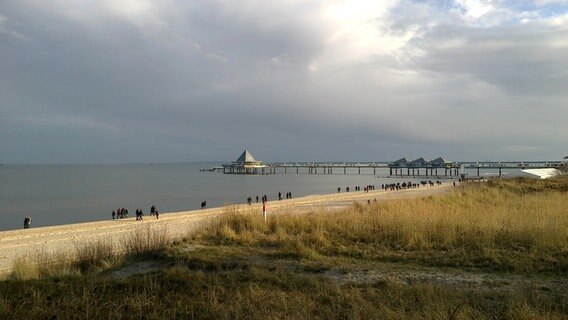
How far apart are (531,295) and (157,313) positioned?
4282mm

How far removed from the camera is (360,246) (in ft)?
31.8

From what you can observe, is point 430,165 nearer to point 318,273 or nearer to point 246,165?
point 246,165

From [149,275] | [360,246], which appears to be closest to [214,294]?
[149,275]

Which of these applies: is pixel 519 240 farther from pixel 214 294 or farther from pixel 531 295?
pixel 214 294

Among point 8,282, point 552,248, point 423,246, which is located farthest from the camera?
point 423,246

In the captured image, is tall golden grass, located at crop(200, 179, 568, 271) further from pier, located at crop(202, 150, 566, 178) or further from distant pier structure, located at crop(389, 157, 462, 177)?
distant pier structure, located at crop(389, 157, 462, 177)

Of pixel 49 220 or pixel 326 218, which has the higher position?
pixel 326 218

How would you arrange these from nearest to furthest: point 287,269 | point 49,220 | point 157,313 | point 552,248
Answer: point 157,313, point 287,269, point 552,248, point 49,220

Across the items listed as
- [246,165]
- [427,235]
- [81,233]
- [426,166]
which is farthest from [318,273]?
[246,165]

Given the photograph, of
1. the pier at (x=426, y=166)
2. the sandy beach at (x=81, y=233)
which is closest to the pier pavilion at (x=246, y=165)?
the pier at (x=426, y=166)

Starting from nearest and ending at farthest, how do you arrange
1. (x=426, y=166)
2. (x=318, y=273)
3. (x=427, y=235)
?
1. (x=318, y=273)
2. (x=427, y=235)
3. (x=426, y=166)

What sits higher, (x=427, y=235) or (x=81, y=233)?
(x=427, y=235)

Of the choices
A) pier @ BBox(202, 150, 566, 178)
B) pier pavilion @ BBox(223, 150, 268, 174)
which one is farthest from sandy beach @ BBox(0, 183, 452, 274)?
pier pavilion @ BBox(223, 150, 268, 174)

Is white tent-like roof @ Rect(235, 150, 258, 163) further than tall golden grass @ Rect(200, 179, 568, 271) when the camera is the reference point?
Yes
